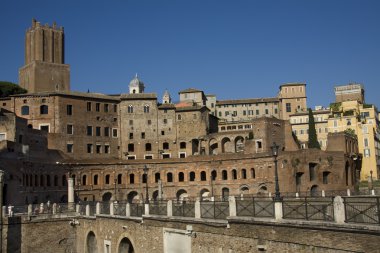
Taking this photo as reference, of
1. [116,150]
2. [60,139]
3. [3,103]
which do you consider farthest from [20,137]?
[116,150]

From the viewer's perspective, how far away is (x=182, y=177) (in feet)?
220

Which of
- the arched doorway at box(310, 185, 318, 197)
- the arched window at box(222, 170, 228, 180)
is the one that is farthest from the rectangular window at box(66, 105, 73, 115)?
the arched doorway at box(310, 185, 318, 197)

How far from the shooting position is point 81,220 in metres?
36.3

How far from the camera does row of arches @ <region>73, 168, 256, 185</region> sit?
6268cm

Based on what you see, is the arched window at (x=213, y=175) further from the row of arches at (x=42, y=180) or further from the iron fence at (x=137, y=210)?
the iron fence at (x=137, y=210)

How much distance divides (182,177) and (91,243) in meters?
32.9

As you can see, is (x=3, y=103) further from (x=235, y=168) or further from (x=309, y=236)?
(x=309, y=236)

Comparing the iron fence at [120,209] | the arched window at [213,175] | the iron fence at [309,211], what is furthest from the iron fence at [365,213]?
the arched window at [213,175]

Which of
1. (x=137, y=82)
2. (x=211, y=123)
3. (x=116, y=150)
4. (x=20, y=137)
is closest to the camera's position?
(x=20, y=137)

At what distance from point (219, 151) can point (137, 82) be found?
104 ft

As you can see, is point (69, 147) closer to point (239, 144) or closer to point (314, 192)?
point (239, 144)

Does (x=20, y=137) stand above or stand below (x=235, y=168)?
above

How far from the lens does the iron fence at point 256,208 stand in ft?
60.1

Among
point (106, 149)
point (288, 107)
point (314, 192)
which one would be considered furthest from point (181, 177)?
point (288, 107)
